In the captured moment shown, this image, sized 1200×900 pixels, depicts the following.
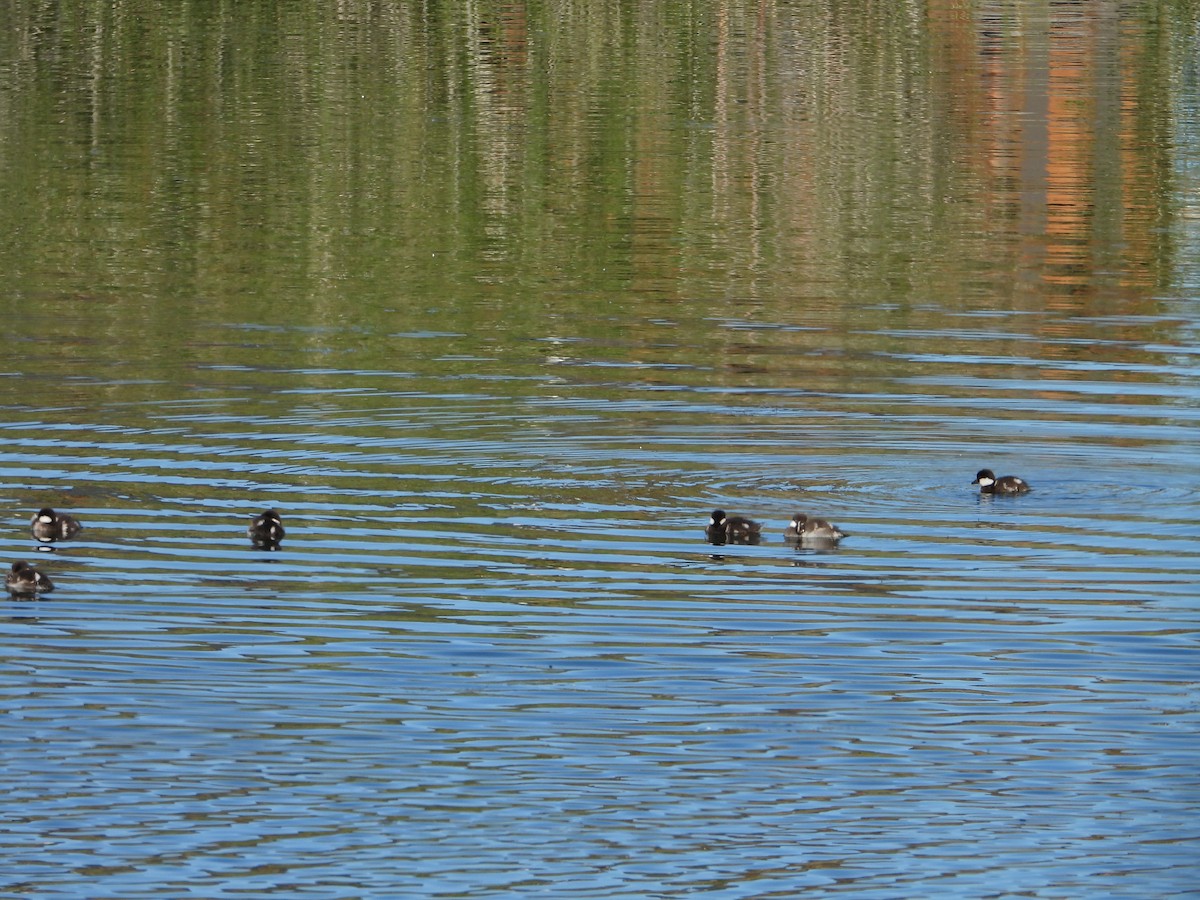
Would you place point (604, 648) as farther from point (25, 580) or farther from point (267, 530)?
point (25, 580)

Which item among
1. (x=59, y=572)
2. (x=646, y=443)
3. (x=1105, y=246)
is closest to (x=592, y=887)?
(x=59, y=572)

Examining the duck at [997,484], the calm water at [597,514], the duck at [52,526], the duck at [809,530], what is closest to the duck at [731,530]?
the calm water at [597,514]

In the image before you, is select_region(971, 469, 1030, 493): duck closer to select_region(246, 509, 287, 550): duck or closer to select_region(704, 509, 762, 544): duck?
select_region(704, 509, 762, 544): duck

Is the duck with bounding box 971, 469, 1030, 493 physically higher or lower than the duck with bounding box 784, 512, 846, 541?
higher

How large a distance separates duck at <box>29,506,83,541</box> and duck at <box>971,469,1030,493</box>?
632 cm

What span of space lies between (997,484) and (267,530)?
5194mm

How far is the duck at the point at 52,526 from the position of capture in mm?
15398

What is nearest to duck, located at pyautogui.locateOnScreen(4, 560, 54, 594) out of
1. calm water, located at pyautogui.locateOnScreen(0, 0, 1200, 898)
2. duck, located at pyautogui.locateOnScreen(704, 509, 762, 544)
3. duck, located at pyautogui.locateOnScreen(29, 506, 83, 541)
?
calm water, located at pyautogui.locateOnScreen(0, 0, 1200, 898)

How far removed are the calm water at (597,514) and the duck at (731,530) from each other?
0.32 feet

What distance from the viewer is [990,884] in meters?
10.0

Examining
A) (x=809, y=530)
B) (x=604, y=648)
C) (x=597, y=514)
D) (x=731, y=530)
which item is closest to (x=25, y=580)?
(x=604, y=648)

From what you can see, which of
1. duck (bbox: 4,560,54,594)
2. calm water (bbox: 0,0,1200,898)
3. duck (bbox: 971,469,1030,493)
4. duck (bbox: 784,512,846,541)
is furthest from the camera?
duck (bbox: 971,469,1030,493)

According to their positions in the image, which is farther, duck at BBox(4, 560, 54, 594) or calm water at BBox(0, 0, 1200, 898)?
duck at BBox(4, 560, 54, 594)

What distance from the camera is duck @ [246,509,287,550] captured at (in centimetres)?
1529
